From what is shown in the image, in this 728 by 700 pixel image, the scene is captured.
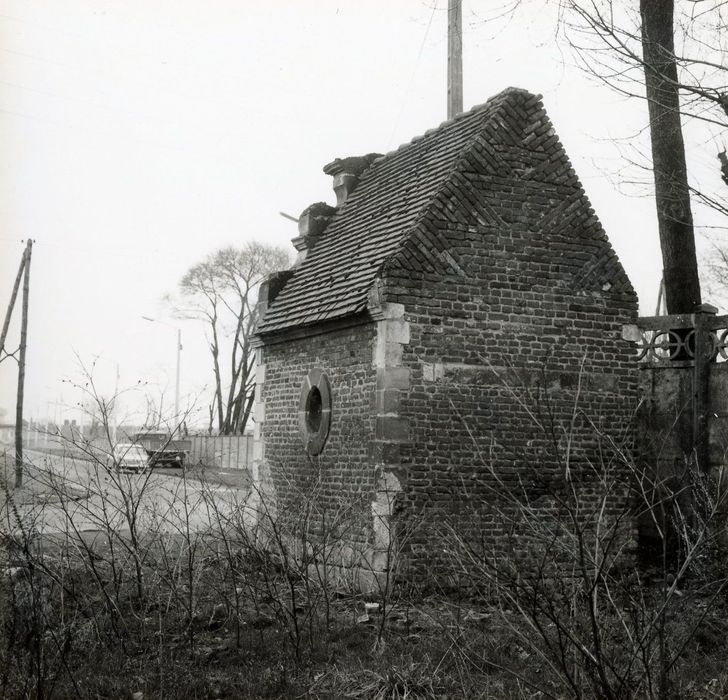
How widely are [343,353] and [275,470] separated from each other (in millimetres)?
2826

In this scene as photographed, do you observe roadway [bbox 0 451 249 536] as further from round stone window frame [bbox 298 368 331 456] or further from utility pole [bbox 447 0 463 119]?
utility pole [bbox 447 0 463 119]

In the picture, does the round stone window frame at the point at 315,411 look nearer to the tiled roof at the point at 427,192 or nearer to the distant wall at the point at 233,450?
the tiled roof at the point at 427,192

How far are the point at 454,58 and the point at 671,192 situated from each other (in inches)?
232

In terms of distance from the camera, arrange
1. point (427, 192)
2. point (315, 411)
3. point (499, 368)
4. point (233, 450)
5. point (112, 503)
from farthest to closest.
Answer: point (233, 450) → point (315, 411) → point (427, 192) → point (499, 368) → point (112, 503)

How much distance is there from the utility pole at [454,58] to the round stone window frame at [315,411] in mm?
7353

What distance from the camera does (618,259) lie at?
12.8 m

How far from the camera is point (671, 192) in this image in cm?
1446

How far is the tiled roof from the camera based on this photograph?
1204 cm

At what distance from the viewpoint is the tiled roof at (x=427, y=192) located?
12.0m

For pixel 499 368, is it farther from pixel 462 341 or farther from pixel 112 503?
pixel 112 503

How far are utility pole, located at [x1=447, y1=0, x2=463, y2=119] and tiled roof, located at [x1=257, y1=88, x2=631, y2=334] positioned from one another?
361 cm

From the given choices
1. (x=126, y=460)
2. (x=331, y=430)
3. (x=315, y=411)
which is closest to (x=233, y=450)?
(x=126, y=460)

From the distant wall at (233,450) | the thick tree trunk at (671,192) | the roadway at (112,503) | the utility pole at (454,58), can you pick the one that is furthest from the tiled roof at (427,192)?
the distant wall at (233,450)

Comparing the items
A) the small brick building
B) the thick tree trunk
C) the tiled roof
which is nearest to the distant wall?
the tiled roof
